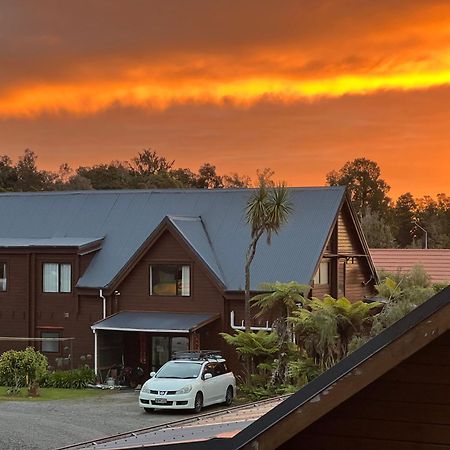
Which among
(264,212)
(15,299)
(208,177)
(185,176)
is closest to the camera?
(264,212)

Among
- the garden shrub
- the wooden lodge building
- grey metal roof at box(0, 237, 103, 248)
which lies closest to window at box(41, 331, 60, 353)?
the wooden lodge building

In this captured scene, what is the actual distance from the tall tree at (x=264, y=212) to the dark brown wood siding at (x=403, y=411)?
26.7 meters

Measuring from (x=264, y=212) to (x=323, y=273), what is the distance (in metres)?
5.35

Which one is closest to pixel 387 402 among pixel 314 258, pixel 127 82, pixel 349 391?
pixel 349 391

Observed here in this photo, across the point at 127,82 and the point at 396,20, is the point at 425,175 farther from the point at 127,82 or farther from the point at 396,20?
the point at 396,20

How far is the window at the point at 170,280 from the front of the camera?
34906mm

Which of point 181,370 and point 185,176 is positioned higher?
point 185,176

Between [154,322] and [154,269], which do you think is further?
[154,269]

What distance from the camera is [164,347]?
34875mm

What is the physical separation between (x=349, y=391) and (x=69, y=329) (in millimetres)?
33253

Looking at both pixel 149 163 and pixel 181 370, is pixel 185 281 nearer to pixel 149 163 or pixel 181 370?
pixel 181 370

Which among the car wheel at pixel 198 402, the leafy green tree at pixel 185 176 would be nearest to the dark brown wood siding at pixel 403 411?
the car wheel at pixel 198 402

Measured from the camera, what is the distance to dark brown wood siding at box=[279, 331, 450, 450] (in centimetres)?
473

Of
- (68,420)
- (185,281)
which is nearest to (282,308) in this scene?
(185,281)
